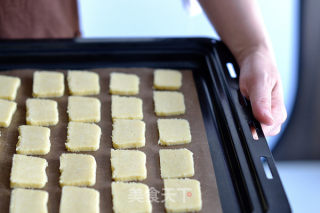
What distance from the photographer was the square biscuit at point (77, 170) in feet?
3.83

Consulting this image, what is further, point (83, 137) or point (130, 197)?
point (83, 137)

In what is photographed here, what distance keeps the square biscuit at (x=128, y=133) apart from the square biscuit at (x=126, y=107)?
29mm

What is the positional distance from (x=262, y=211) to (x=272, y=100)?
0.41 m

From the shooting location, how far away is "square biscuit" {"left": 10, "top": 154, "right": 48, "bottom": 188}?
1.15 metres

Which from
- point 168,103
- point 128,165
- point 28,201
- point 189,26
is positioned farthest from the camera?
point 189,26

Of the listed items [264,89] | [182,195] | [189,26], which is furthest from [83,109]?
[189,26]

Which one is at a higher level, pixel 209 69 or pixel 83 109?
pixel 209 69

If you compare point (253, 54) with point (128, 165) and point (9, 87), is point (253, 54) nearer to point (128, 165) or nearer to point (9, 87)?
point (128, 165)

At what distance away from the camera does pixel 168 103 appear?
1427 millimetres

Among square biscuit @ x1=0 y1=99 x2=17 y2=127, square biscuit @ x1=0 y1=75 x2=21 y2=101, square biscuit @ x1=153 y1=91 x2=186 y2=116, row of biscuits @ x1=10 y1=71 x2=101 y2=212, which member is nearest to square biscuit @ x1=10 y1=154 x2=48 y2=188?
row of biscuits @ x1=10 y1=71 x2=101 y2=212

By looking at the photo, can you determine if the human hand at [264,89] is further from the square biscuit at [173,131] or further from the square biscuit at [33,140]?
the square biscuit at [33,140]

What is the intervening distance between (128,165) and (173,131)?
0.19 meters

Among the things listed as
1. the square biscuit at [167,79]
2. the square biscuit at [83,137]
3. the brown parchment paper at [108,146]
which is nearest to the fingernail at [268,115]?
the brown parchment paper at [108,146]

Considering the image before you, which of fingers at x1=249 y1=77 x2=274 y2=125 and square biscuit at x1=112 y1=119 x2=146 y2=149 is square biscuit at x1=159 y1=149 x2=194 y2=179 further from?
fingers at x1=249 y1=77 x2=274 y2=125
